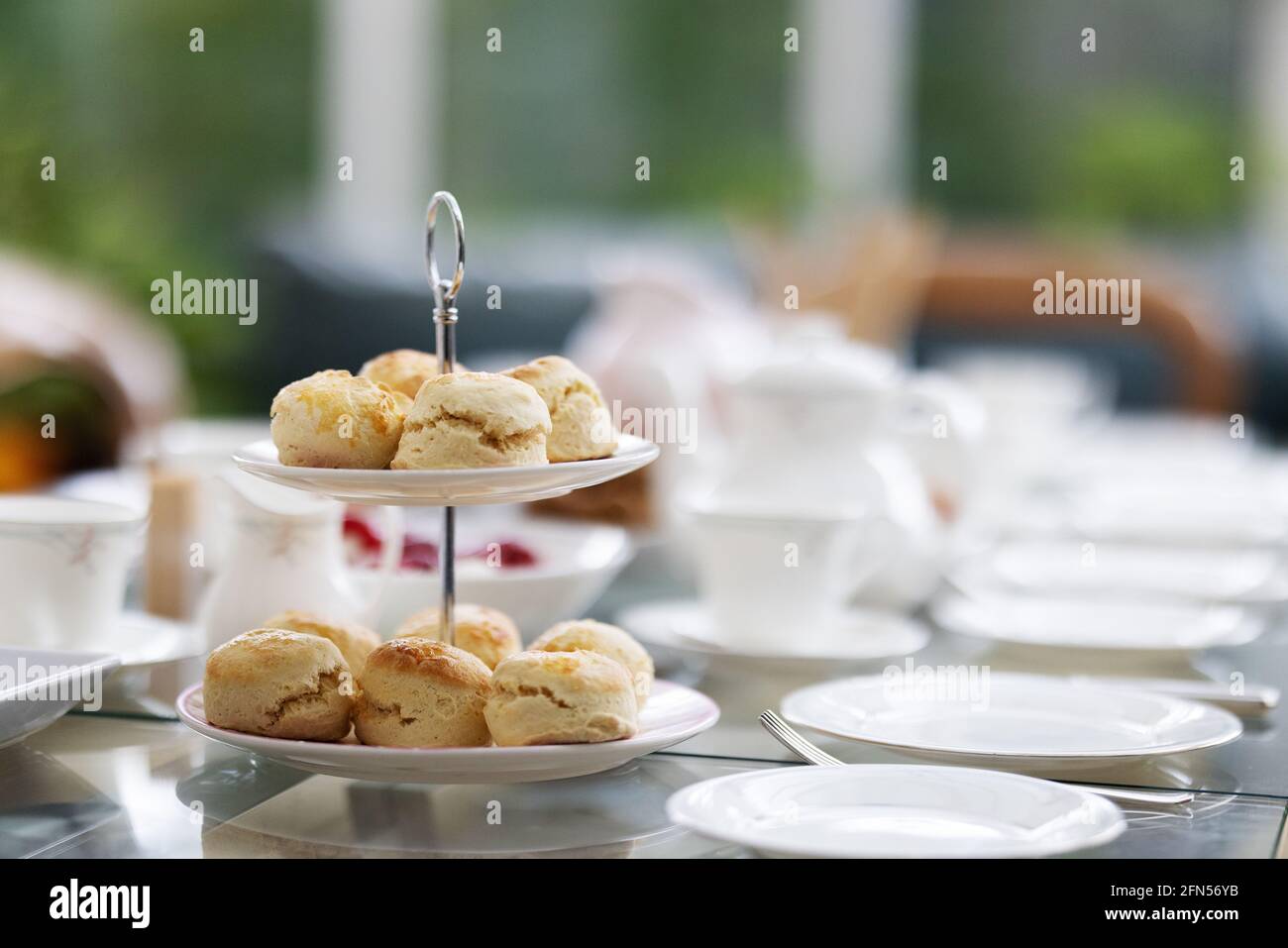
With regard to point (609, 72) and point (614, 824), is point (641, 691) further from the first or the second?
point (609, 72)

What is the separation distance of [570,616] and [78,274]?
3.61m

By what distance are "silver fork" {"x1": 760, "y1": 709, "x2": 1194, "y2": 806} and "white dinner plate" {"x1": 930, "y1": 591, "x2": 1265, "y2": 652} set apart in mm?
333

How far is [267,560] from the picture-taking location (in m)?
0.97

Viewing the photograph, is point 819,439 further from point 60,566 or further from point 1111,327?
point 1111,327

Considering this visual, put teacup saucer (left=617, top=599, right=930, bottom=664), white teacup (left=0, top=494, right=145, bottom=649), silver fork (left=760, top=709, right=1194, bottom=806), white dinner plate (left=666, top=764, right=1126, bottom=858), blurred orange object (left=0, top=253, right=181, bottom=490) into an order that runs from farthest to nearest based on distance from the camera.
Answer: blurred orange object (left=0, top=253, right=181, bottom=490) < teacup saucer (left=617, top=599, right=930, bottom=664) < white teacup (left=0, top=494, right=145, bottom=649) < silver fork (left=760, top=709, right=1194, bottom=806) < white dinner plate (left=666, top=764, right=1126, bottom=858)

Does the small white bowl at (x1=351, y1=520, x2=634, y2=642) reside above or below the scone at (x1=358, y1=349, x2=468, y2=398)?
below

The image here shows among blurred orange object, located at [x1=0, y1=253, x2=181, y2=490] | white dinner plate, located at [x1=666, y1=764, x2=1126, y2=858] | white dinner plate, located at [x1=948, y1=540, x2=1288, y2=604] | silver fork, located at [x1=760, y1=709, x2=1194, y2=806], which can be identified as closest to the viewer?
white dinner plate, located at [x1=666, y1=764, x2=1126, y2=858]

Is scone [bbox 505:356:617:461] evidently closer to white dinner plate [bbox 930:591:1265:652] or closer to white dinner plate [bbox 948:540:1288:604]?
white dinner plate [bbox 930:591:1265:652]

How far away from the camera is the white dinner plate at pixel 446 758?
0.71 m

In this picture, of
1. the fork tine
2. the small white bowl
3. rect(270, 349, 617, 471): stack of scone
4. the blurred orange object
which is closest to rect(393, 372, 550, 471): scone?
rect(270, 349, 617, 471): stack of scone

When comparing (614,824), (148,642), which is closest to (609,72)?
(148,642)

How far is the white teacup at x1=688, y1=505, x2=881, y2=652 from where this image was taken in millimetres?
1079

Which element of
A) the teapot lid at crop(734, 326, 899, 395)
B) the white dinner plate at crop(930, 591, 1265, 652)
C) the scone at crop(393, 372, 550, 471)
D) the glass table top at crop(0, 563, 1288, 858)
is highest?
the teapot lid at crop(734, 326, 899, 395)

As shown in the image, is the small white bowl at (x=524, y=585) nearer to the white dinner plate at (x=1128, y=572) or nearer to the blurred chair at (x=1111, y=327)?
the white dinner plate at (x=1128, y=572)
